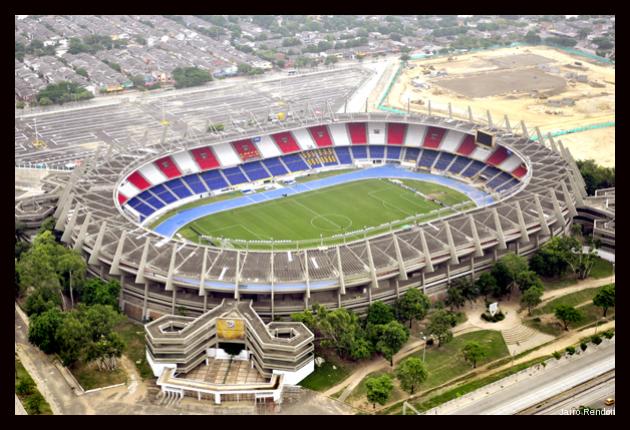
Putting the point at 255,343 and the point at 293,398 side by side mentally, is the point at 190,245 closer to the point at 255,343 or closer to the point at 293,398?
the point at 255,343

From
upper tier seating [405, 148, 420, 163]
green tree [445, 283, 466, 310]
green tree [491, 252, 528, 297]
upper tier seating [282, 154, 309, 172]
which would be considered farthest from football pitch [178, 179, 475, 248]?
green tree [491, 252, 528, 297]

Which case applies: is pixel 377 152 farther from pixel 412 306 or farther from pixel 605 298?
pixel 605 298

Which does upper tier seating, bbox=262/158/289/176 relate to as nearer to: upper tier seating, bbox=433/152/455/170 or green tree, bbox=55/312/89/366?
upper tier seating, bbox=433/152/455/170

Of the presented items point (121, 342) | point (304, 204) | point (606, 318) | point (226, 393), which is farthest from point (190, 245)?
point (606, 318)

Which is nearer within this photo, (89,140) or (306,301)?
(306,301)

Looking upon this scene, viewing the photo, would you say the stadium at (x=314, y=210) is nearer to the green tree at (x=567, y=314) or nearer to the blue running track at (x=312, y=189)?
the blue running track at (x=312, y=189)

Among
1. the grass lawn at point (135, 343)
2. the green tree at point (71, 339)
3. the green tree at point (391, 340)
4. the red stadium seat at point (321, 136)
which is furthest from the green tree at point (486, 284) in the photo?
the red stadium seat at point (321, 136)
